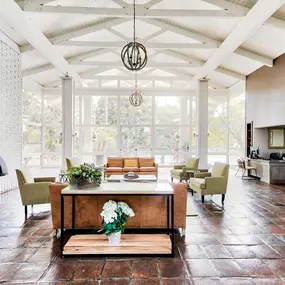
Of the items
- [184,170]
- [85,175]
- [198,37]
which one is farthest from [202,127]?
[85,175]

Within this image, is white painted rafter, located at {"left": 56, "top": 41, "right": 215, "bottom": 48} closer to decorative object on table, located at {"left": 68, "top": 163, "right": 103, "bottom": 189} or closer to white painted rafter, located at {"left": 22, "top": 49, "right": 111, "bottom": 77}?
white painted rafter, located at {"left": 22, "top": 49, "right": 111, "bottom": 77}

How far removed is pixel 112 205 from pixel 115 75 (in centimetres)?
945

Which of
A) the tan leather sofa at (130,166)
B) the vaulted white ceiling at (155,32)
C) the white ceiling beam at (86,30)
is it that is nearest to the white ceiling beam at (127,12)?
the vaulted white ceiling at (155,32)

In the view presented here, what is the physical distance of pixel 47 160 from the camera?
11.9 m

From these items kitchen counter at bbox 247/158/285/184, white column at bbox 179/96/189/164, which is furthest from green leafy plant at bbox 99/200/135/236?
white column at bbox 179/96/189/164

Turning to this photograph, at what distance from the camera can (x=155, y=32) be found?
27.6 ft

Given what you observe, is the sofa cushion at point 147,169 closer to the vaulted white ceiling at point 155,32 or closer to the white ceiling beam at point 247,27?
the vaulted white ceiling at point 155,32

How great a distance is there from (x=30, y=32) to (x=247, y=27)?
5.12 meters

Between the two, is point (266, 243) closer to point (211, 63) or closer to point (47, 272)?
point (47, 272)

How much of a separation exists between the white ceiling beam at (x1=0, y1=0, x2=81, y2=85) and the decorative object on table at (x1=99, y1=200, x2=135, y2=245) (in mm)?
4461

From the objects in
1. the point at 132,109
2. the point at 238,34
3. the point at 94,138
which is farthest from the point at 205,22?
the point at 94,138

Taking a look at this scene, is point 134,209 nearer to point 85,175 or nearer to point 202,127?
point 85,175

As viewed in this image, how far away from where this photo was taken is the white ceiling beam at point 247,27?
5.00 meters

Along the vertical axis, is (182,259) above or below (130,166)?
below
